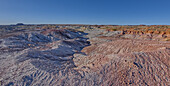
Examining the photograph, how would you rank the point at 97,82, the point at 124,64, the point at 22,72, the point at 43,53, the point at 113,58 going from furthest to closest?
the point at 43,53, the point at 113,58, the point at 124,64, the point at 22,72, the point at 97,82

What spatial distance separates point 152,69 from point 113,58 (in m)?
3.25

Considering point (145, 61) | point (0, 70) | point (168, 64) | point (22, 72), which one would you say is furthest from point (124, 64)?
point (0, 70)

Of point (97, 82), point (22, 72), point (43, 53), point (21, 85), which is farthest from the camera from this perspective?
point (43, 53)

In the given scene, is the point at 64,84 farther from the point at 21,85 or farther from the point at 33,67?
the point at 33,67

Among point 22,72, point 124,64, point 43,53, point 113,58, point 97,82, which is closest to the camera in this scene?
point 97,82

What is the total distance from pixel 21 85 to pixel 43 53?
19.1 ft

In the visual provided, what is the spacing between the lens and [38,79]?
707 cm

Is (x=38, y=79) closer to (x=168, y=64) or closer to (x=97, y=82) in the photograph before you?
(x=97, y=82)

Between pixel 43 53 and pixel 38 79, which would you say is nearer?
Answer: pixel 38 79

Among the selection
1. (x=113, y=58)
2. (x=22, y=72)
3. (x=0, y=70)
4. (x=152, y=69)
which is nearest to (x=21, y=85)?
(x=22, y=72)

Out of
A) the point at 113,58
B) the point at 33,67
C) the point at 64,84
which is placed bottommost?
the point at 64,84

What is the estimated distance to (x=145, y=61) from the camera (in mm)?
8789

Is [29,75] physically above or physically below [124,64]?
below

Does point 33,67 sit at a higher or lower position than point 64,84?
higher
